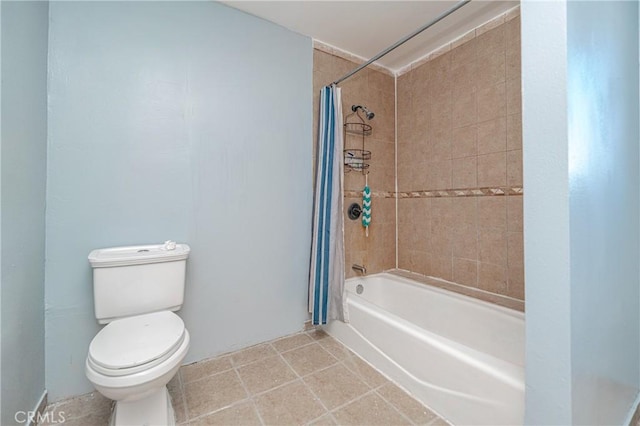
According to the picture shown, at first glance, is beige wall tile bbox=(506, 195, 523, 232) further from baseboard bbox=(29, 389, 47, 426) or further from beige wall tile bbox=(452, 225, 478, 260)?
baseboard bbox=(29, 389, 47, 426)

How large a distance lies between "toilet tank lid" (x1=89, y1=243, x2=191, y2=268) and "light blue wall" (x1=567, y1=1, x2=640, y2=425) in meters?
1.66

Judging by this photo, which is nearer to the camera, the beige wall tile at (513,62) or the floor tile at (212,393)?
the floor tile at (212,393)

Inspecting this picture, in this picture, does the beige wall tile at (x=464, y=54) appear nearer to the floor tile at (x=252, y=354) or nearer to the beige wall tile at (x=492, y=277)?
the beige wall tile at (x=492, y=277)

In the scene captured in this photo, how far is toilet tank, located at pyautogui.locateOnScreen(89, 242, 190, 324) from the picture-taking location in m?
1.35

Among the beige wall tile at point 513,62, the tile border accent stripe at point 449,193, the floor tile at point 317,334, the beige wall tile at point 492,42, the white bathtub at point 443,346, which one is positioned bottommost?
the floor tile at point 317,334

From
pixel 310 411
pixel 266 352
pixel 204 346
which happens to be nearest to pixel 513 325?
pixel 310 411

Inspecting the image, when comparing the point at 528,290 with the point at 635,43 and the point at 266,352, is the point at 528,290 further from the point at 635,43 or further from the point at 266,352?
the point at 266,352

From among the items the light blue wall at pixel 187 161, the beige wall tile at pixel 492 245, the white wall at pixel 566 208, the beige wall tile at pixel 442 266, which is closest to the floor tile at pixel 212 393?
the light blue wall at pixel 187 161

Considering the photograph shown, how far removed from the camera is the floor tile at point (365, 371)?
5.08ft

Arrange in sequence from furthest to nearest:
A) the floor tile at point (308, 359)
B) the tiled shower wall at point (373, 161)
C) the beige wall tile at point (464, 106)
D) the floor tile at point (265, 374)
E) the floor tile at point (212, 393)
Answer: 1. the tiled shower wall at point (373, 161)
2. the beige wall tile at point (464, 106)
3. the floor tile at point (308, 359)
4. the floor tile at point (265, 374)
5. the floor tile at point (212, 393)

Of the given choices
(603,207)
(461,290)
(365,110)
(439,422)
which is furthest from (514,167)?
(439,422)

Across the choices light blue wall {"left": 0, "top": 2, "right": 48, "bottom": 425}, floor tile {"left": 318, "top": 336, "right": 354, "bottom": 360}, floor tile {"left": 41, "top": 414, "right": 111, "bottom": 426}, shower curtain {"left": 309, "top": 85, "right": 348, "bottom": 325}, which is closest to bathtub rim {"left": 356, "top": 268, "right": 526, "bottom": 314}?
shower curtain {"left": 309, "top": 85, "right": 348, "bottom": 325}

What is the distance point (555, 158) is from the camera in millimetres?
694

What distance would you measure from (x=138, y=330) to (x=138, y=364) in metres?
0.26
